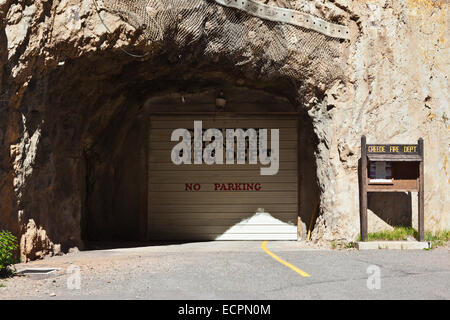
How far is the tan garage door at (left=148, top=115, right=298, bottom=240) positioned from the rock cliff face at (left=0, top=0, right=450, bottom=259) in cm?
155

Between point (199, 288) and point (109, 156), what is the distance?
293 inches

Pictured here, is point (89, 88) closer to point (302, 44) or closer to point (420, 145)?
point (302, 44)

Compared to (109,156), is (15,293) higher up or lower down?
lower down

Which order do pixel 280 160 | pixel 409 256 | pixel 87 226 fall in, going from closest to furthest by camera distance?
pixel 409 256 → pixel 87 226 → pixel 280 160

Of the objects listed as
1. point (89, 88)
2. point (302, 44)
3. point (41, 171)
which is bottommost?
point (41, 171)

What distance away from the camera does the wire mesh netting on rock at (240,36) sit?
340 inches

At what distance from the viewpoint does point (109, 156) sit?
12227mm

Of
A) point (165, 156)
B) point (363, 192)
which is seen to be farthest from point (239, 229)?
point (363, 192)

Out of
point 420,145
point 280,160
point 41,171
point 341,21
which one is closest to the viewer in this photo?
point 41,171

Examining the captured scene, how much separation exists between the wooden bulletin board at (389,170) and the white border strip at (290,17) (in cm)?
227

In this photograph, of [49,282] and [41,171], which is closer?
[49,282]

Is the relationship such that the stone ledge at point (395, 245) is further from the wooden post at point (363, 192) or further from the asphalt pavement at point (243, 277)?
the asphalt pavement at point (243, 277)

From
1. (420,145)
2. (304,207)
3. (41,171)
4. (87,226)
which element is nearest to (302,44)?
(420,145)

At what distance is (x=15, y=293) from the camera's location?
5.25m
